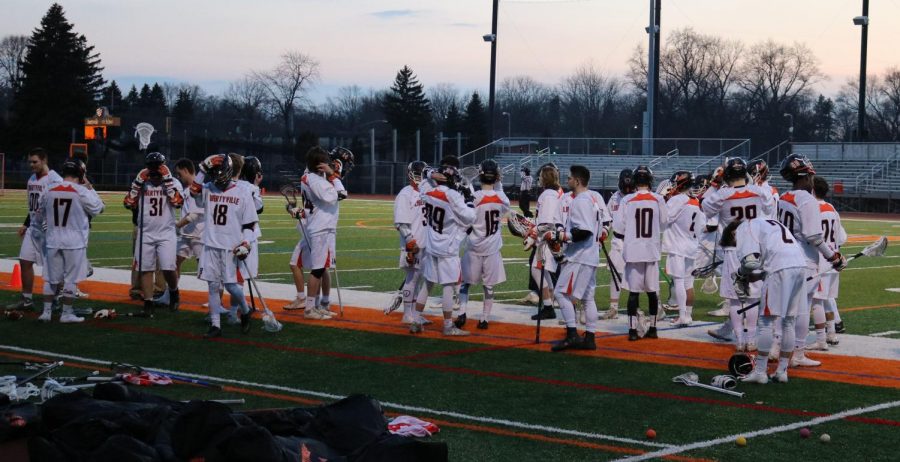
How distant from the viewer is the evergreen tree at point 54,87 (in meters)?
77.5

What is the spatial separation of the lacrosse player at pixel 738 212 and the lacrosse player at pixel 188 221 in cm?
645

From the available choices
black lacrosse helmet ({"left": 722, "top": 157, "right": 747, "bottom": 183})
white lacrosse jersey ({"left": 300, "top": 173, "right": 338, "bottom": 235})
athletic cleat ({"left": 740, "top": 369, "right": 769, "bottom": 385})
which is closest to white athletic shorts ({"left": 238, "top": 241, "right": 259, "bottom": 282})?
white lacrosse jersey ({"left": 300, "top": 173, "right": 338, "bottom": 235})

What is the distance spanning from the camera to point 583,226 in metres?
11.7

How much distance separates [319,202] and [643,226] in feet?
12.9

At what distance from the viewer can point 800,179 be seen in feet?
34.8

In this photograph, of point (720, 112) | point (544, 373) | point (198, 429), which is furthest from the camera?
point (720, 112)

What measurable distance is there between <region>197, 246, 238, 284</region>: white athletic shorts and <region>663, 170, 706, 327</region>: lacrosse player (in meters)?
5.32

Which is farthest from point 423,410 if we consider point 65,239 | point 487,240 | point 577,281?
point 65,239

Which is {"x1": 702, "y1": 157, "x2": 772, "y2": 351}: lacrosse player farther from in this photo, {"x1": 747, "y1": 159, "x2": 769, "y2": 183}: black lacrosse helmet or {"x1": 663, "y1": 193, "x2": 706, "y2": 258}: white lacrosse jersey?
{"x1": 663, "y1": 193, "x2": 706, "y2": 258}: white lacrosse jersey

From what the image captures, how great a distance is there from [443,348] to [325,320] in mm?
2343

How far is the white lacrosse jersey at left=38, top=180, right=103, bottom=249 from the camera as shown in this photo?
13.0 meters

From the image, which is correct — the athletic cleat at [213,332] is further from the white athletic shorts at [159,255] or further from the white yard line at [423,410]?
the white athletic shorts at [159,255]

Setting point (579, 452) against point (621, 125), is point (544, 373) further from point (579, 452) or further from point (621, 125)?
point (621, 125)

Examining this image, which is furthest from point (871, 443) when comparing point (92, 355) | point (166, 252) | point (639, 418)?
point (166, 252)
